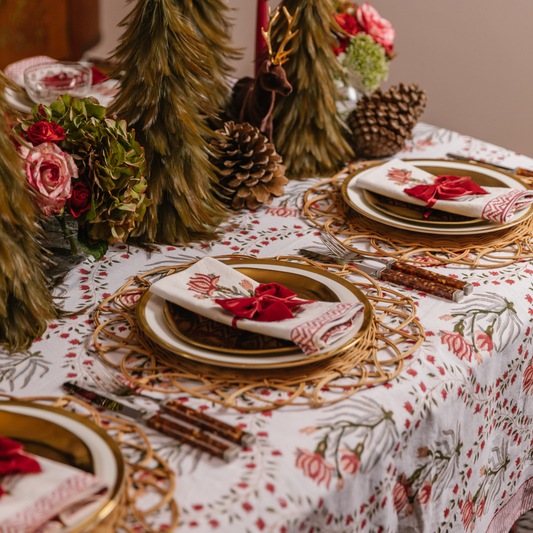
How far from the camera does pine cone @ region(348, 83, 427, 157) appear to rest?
125 centimetres

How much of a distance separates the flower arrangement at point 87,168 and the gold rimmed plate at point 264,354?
153 mm

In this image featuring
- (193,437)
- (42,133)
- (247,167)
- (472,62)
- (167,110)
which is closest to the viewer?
(193,437)

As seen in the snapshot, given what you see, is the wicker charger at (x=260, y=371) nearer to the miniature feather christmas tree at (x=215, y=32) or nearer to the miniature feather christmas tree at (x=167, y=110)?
the miniature feather christmas tree at (x=167, y=110)

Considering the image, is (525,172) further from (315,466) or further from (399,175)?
(315,466)

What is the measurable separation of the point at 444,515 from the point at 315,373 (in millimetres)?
262

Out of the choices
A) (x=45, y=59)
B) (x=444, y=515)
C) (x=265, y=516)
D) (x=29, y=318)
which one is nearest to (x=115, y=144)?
(x=29, y=318)

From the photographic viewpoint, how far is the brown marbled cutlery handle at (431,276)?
790mm

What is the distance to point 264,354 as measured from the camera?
0.61 meters

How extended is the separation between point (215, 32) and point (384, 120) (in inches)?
16.6

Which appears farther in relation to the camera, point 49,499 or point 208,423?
point 208,423

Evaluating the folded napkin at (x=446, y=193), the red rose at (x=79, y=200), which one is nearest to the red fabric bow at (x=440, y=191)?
the folded napkin at (x=446, y=193)

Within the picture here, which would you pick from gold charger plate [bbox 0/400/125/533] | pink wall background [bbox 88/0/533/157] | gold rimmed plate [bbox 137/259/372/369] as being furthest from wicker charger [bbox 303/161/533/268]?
pink wall background [bbox 88/0/533/157]

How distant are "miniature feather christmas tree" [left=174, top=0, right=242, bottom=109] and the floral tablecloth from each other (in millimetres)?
290

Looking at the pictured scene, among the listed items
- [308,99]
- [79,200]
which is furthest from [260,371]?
[308,99]
